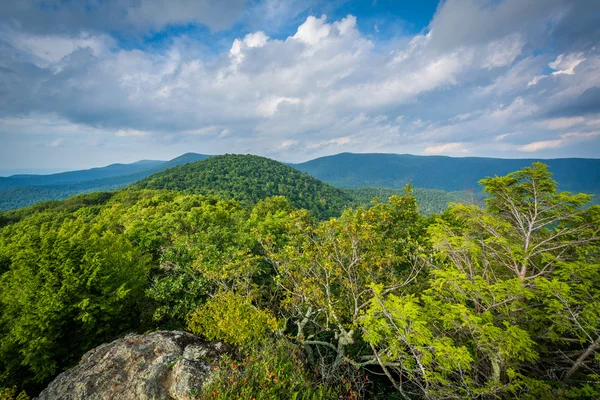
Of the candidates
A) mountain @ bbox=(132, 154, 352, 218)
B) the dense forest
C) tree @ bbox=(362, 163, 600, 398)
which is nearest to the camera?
tree @ bbox=(362, 163, 600, 398)

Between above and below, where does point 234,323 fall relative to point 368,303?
above

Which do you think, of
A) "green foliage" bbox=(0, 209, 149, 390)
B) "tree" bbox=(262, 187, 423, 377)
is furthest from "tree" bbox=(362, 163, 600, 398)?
"green foliage" bbox=(0, 209, 149, 390)

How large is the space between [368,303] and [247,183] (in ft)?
391

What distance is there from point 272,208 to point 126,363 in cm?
3092

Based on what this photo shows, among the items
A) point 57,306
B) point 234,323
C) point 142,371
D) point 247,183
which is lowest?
point 247,183

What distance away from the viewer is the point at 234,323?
8727mm

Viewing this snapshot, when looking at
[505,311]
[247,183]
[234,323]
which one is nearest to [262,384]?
[234,323]

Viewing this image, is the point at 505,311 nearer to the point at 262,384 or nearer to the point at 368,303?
the point at 368,303

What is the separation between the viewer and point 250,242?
1645cm

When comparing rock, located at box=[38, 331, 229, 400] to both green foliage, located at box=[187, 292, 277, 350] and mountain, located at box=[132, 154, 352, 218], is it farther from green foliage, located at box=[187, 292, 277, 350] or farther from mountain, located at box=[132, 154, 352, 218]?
mountain, located at box=[132, 154, 352, 218]

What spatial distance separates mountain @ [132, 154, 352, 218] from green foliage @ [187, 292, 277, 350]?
80.7m

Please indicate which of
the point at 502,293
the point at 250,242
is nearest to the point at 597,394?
the point at 502,293

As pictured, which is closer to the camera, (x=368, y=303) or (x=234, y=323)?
(x=234, y=323)

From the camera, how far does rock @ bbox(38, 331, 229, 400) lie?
7016 mm
